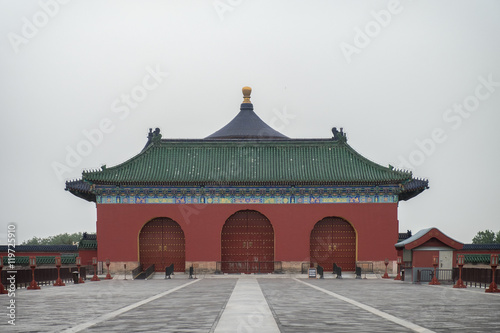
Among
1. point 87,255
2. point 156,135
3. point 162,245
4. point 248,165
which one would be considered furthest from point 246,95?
point 87,255

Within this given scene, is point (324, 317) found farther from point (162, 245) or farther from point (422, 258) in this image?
point (162, 245)

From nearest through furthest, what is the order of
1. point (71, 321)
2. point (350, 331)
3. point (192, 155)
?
point (350, 331)
point (71, 321)
point (192, 155)

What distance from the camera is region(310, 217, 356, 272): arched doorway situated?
38281 mm

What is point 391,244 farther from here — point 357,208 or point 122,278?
point 122,278

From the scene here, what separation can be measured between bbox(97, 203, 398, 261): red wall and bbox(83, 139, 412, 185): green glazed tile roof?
1.62m

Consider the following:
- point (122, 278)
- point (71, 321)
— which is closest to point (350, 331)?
point (71, 321)

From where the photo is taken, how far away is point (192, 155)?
41062mm

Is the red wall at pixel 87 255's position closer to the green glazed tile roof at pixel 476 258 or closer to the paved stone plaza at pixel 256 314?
the paved stone plaza at pixel 256 314

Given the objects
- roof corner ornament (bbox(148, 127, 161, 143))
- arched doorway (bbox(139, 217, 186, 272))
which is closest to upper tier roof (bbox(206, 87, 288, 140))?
roof corner ornament (bbox(148, 127, 161, 143))

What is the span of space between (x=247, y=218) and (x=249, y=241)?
1390 mm

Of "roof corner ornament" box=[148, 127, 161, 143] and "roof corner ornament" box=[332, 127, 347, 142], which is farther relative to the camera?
"roof corner ornament" box=[332, 127, 347, 142]

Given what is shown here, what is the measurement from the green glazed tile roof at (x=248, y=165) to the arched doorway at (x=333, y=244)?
285cm

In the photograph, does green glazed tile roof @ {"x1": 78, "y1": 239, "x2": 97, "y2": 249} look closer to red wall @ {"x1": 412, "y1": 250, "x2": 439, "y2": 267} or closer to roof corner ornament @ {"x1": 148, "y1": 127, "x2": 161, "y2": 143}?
roof corner ornament @ {"x1": 148, "y1": 127, "x2": 161, "y2": 143}

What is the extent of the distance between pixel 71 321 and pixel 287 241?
2676 cm
